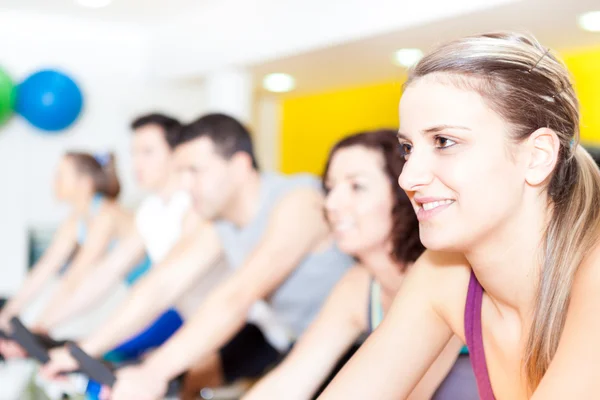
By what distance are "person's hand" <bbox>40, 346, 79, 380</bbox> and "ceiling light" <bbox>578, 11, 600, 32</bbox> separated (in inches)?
99.9

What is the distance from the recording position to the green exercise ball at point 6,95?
162 inches

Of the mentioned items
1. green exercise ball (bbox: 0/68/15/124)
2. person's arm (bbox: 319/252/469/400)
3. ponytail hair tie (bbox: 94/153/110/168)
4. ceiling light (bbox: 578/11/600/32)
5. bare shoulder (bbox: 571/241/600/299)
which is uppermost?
ceiling light (bbox: 578/11/600/32)

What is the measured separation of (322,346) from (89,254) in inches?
73.9

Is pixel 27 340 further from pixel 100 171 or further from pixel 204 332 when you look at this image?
pixel 100 171

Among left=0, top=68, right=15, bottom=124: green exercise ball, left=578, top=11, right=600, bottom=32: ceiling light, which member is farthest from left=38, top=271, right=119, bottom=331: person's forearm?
left=578, top=11, right=600, bottom=32: ceiling light

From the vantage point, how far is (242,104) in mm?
4461

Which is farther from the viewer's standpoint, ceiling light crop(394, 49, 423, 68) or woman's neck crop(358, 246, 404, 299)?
ceiling light crop(394, 49, 423, 68)

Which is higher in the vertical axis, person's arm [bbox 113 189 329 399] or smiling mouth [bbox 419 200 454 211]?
smiling mouth [bbox 419 200 454 211]

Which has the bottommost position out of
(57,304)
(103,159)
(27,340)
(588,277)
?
(57,304)

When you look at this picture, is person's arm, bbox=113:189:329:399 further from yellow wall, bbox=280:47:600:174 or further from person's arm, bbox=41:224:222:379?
yellow wall, bbox=280:47:600:174

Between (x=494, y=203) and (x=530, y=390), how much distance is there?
0.86 ft

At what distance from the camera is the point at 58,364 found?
154 cm

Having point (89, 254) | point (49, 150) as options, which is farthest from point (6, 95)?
point (89, 254)

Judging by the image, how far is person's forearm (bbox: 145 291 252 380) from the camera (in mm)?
1625
